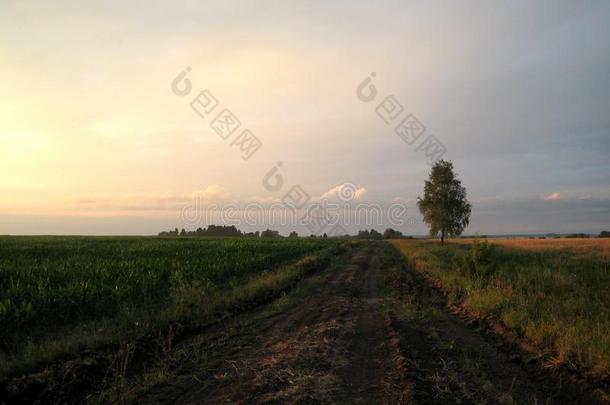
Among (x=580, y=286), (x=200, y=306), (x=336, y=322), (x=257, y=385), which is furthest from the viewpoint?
(x=580, y=286)

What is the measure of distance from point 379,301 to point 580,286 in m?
6.37

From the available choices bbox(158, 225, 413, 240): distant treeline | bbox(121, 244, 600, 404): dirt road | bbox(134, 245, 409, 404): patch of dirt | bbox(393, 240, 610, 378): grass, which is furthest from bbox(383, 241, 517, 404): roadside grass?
bbox(158, 225, 413, 240): distant treeline

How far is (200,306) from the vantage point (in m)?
11.0

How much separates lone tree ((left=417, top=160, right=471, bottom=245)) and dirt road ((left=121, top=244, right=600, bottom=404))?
156 feet

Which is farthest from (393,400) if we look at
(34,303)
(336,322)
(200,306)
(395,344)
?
(34,303)

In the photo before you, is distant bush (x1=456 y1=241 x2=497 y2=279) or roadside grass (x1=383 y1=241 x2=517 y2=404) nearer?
roadside grass (x1=383 y1=241 x2=517 y2=404)

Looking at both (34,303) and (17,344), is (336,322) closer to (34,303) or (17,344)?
(17,344)

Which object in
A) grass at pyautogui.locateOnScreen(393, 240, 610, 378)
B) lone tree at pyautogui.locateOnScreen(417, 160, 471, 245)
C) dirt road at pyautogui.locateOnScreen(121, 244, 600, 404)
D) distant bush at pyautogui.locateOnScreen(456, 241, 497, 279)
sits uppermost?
lone tree at pyautogui.locateOnScreen(417, 160, 471, 245)

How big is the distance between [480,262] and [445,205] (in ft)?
140

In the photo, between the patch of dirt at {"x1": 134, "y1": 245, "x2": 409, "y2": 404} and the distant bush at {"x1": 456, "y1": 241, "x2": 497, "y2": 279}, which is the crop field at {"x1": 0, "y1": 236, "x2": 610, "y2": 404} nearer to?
the patch of dirt at {"x1": 134, "y1": 245, "x2": 409, "y2": 404}

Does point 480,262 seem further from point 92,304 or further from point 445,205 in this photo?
point 445,205

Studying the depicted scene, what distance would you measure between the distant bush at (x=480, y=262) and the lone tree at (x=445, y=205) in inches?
1638

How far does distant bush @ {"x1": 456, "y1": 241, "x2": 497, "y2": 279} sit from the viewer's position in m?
14.9

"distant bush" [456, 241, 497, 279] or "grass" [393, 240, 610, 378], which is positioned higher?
"distant bush" [456, 241, 497, 279]
